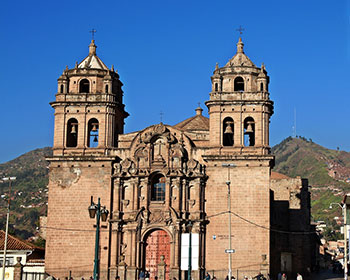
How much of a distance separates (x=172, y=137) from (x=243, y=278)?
10121 millimetres

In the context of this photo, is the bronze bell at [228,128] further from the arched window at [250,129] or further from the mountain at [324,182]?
the mountain at [324,182]

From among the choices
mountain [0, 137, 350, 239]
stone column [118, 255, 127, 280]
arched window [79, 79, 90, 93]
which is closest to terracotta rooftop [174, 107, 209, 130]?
arched window [79, 79, 90, 93]

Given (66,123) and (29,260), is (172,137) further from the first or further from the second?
(29,260)

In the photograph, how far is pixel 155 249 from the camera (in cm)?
4419

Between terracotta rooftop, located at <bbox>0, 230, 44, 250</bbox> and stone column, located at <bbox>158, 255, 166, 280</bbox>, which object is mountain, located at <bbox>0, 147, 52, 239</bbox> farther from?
stone column, located at <bbox>158, 255, 166, 280</bbox>

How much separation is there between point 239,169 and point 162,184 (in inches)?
203

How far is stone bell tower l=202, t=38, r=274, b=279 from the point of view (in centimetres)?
4325

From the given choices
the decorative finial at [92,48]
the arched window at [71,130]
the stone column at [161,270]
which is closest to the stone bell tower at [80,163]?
the arched window at [71,130]

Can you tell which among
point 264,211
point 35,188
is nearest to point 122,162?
point 264,211

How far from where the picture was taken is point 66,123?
4641 centimetres

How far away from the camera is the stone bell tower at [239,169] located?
142 feet

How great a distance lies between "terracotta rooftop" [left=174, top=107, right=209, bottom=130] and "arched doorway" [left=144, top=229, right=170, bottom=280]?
36.2 ft

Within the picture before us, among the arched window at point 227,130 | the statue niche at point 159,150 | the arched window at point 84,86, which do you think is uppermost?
the arched window at point 84,86

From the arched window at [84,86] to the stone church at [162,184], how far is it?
0.25 m
